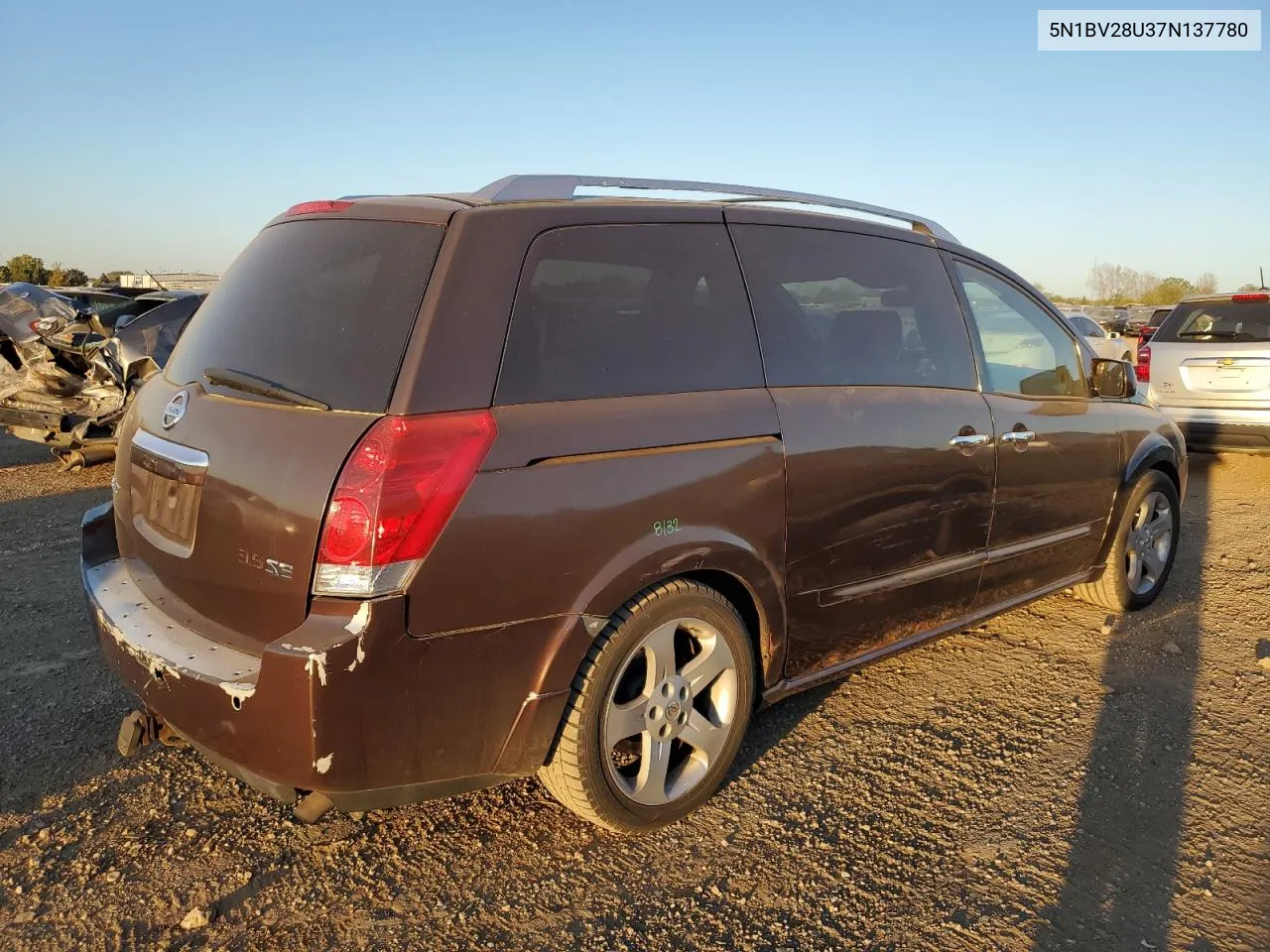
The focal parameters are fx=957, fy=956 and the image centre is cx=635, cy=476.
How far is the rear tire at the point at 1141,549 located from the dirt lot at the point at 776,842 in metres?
0.83

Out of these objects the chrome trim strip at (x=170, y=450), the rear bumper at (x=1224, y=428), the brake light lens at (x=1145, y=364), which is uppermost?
the brake light lens at (x=1145, y=364)

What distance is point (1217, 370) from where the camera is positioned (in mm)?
8648

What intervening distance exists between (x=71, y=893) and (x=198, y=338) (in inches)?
63.7

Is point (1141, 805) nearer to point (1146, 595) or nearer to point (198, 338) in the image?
point (1146, 595)

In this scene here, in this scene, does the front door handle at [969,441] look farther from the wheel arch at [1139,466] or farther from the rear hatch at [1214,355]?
the rear hatch at [1214,355]

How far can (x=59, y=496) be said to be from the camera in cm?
A: 732

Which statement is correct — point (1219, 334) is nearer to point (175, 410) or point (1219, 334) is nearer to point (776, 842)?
point (776, 842)

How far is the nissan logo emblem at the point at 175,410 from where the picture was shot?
109 inches

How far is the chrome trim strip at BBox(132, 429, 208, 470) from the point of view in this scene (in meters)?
2.59

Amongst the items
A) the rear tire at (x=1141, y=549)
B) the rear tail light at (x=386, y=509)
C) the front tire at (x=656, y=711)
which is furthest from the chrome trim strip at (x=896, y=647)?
the rear tail light at (x=386, y=509)

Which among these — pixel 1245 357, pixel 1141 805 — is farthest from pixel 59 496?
pixel 1245 357

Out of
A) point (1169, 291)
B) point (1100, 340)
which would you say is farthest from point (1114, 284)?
point (1100, 340)

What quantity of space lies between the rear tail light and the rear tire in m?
3.75

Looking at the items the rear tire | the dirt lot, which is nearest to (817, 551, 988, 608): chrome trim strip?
the dirt lot
